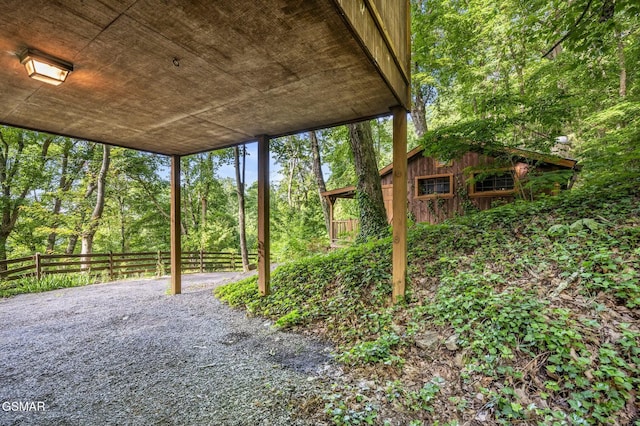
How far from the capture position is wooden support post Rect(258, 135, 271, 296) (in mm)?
4641

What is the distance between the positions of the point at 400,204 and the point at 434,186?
798 centimetres

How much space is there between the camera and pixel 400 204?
3469mm

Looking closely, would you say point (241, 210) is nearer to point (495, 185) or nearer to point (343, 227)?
point (343, 227)

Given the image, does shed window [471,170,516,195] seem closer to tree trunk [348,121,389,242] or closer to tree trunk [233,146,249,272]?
tree trunk [348,121,389,242]

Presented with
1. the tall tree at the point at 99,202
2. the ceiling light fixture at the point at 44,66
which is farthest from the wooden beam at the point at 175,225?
the tall tree at the point at 99,202

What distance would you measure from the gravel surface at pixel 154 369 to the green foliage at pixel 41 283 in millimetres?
2945

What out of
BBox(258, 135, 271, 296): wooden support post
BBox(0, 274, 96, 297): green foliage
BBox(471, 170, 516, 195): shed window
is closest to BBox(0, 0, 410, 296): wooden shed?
BBox(258, 135, 271, 296): wooden support post

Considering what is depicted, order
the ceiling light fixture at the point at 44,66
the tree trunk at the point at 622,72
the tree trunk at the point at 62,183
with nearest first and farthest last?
the ceiling light fixture at the point at 44,66, the tree trunk at the point at 622,72, the tree trunk at the point at 62,183

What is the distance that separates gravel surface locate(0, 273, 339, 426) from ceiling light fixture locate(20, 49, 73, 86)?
2631mm

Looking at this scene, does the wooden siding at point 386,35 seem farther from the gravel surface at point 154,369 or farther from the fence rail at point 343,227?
the fence rail at point 343,227

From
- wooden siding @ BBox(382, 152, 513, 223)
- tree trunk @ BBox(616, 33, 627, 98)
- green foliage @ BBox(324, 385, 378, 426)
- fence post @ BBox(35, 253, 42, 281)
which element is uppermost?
tree trunk @ BBox(616, 33, 627, 98)

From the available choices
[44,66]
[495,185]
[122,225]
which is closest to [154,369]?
[44,66]

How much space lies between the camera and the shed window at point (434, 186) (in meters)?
10.3

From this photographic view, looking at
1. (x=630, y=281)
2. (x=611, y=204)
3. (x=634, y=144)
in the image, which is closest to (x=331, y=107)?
(x=630, y=281)
